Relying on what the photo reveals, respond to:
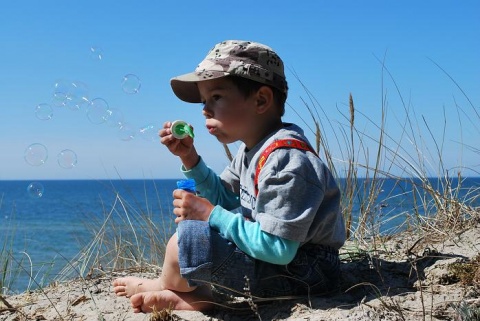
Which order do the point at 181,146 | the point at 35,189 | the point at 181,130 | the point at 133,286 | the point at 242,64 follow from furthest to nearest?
1. the point at 35,189
2. the point at 181,146
3. the point at 181,130
4. the point at 133,286
5. the point at 242,64

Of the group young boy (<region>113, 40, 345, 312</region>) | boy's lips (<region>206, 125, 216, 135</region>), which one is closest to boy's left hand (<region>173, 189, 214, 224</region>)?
young boy (<region>113, 40, 345, 312</region>)

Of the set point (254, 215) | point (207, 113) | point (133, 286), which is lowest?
point (133, 286)

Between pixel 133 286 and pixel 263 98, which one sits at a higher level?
pixel 263 98

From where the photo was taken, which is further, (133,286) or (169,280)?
(133,286)

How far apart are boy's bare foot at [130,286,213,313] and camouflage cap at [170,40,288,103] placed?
832 millimetres

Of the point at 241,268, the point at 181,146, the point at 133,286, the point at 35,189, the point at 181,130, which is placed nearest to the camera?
the point at 241,268

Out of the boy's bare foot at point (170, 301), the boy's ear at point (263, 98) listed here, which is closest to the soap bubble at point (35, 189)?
the boy's bare foot at point (170, 301)

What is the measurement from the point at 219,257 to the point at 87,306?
0.74 meters

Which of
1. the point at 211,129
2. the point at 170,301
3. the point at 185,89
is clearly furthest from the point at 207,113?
the point at 170,301

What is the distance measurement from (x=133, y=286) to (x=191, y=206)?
0.51 m

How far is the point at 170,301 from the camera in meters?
2.39

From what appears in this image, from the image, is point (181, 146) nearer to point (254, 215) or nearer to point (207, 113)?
point (207, 113)

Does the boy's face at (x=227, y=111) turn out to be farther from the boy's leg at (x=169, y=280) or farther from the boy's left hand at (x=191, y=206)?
the boy's leg at (x=169, y=280)

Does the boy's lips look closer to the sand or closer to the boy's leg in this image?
the boy's leg
